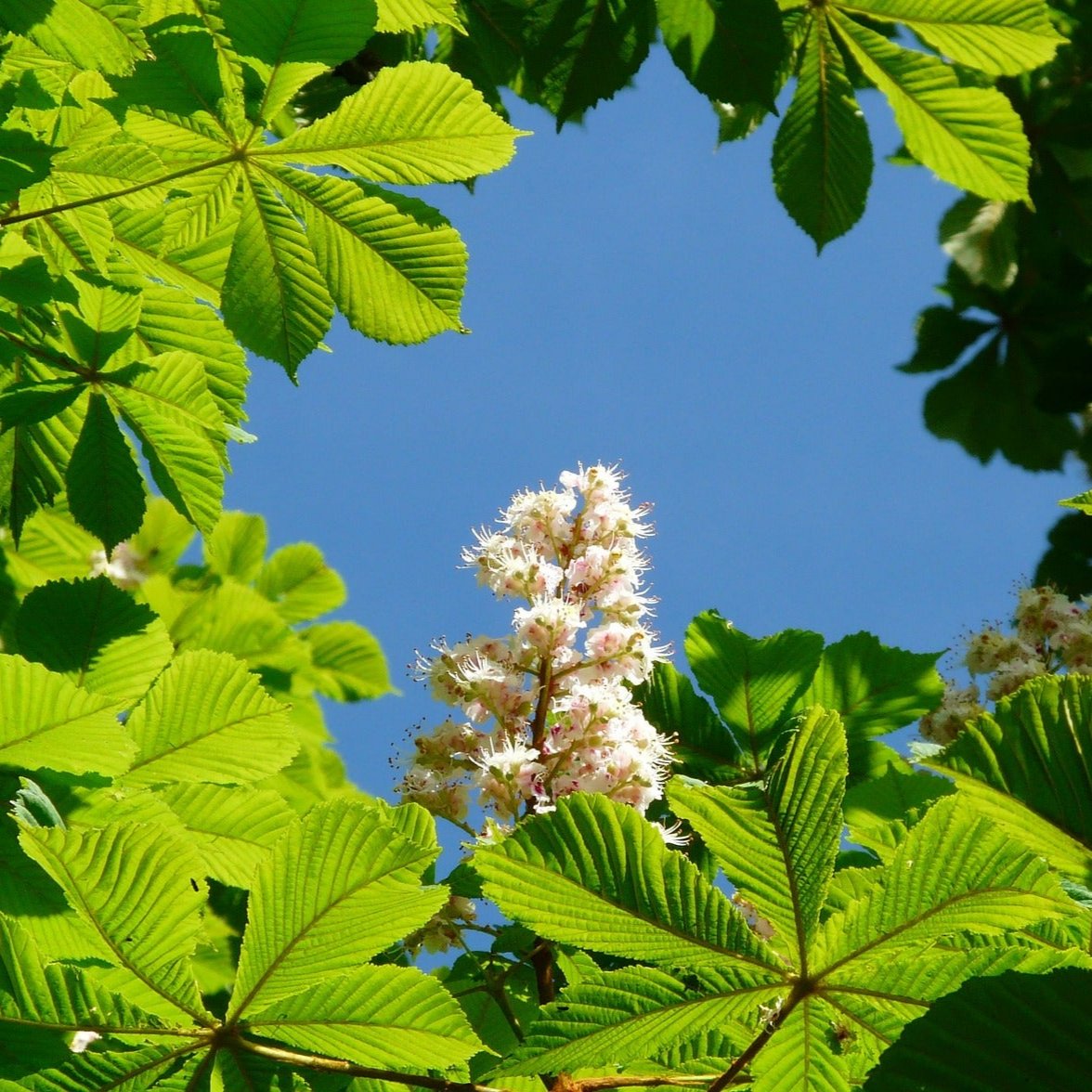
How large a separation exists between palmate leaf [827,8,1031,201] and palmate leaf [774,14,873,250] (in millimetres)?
100

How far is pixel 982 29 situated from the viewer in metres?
2.21

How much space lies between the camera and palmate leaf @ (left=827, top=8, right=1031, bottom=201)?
2184mm

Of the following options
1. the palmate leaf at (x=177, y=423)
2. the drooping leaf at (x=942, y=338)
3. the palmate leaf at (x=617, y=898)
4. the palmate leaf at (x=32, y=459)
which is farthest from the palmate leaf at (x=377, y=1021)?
the drooping leaf at (x=942, y=338)

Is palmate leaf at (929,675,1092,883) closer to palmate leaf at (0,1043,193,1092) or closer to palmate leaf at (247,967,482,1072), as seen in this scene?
palmate leaf at (247,967,482,1072)

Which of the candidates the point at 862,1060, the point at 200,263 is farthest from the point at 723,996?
the point at 200,263

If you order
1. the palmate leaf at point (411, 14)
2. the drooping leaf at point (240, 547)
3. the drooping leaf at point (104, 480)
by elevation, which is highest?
the drooping leaf at point (240, 547)

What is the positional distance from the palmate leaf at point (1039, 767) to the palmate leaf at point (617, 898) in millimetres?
191

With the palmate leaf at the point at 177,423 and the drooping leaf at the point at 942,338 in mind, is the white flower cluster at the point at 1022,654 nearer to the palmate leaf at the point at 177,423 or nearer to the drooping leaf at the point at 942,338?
the palmate leaf at the point at 177,423

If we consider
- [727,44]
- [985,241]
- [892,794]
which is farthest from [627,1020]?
[985,241]

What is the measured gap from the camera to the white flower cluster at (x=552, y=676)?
1.57 meters

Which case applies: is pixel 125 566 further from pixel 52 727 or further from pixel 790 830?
pixel 790 830

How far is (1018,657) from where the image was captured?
8.78 ft

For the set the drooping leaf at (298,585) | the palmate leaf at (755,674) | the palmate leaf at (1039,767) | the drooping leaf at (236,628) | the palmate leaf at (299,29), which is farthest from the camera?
the drooping leaf at (298,585)

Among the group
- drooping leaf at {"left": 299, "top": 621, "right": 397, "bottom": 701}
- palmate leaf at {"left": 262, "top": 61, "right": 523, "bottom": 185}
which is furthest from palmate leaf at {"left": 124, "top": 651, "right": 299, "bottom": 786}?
drooping leaf at {"left": 299, "top": 621, "right": 397, "bottom": 701}
